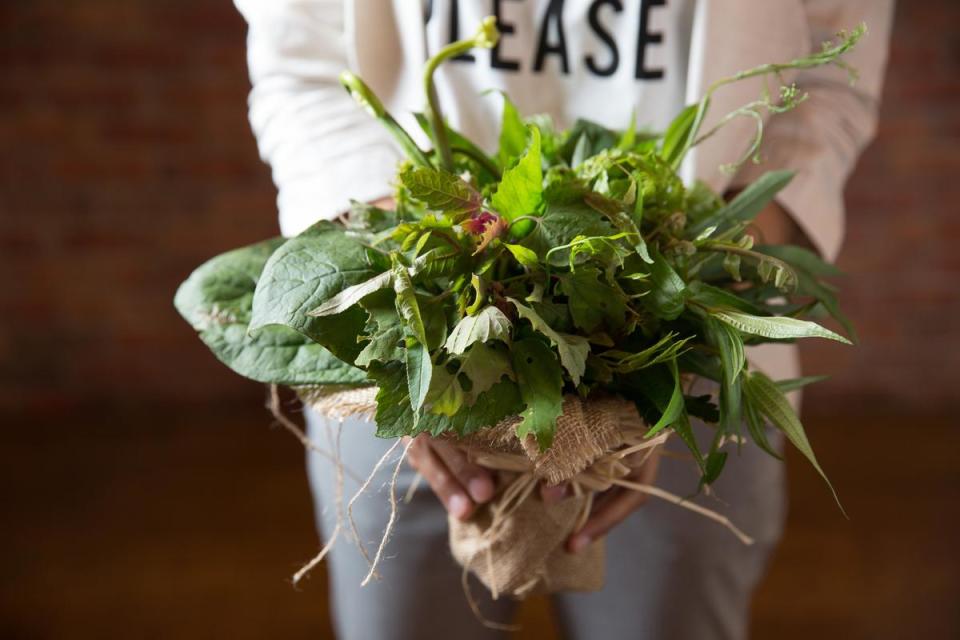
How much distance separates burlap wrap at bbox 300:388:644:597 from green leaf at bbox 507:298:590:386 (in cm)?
4

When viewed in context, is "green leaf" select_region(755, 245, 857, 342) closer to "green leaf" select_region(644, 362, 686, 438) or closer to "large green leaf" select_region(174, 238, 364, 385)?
"green leaf" select_region(644, 362, 686, 438)

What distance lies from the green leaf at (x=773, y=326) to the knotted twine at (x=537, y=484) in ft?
0.27

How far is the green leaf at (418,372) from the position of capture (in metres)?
0.50

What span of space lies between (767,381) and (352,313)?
26cm

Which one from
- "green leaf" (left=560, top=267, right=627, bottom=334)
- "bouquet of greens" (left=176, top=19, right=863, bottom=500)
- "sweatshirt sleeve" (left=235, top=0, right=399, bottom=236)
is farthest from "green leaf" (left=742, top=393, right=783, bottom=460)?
"sweatshirt sleeve" (left=235, top=0, right=399, bottom=236)

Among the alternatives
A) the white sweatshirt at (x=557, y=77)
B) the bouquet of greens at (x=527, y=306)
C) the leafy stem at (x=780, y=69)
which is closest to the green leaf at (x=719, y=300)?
the bouquet of greens at (x=527, y=306)

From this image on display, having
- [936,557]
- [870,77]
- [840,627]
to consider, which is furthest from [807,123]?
[936,557]

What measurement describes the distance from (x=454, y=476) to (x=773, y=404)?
0.73 ft

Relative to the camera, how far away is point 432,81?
62 centimetres

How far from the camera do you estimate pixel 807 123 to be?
2.58 ft

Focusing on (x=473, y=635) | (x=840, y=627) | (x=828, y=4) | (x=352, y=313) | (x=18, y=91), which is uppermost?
(x=828, y=4)

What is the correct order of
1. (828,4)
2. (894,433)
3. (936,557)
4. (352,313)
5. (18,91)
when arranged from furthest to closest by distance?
(894,433), (18,91), (936,557), (828,4), (352,313)

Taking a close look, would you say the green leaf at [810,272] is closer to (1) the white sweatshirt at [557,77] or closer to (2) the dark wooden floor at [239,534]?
(1) the white sweatshirt at [557,77]

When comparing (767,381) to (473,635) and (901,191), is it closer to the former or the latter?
(473,635)
